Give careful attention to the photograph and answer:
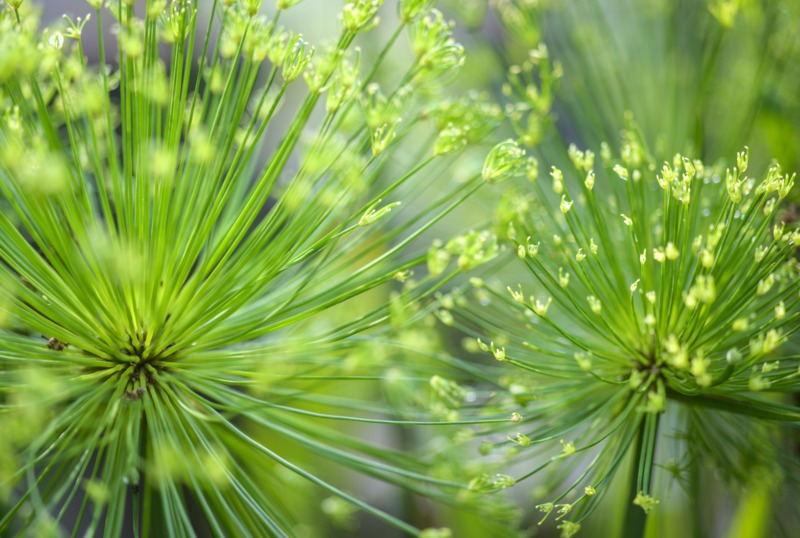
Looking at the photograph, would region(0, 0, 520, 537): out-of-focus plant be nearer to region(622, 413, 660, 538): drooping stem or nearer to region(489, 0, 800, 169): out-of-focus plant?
region(622, 413, 660, 538): drooping stem

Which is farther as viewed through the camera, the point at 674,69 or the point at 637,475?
the point at 674,69

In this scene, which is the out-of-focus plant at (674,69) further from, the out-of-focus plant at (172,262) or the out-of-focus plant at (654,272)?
the out-of-focus plant at (172,262)

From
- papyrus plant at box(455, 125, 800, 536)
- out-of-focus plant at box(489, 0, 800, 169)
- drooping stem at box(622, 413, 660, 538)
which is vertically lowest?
drooping stem at box(622, 413, 660, 538)

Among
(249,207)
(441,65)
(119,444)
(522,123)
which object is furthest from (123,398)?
(522,123)

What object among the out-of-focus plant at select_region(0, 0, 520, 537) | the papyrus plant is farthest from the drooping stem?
the out-of-focus plant at select_region(0, 0, 520, 537)

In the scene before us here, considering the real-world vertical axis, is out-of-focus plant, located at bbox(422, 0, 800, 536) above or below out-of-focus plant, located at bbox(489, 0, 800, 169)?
below

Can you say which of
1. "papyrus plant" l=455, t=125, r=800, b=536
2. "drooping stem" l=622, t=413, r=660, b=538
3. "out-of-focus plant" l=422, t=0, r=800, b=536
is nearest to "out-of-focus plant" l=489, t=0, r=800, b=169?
"out-of-focus plant" l=422, t=0, r=800, b=536

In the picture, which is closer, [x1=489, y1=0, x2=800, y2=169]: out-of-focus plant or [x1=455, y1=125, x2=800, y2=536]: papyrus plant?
[x1=455, y1=125, x2=800, y2=536]: papyrus plant

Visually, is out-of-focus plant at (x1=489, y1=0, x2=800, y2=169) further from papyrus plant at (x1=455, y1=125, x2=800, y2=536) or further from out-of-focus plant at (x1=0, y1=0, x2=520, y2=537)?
out-of-focus plant at (x1=0, y1=0, x2=520, y2=537)

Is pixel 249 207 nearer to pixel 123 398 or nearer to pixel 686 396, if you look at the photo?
pixel 123 398

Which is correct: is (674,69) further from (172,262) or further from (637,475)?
(172,262)

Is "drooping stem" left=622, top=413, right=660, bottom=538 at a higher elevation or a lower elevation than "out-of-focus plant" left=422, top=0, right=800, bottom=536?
lower

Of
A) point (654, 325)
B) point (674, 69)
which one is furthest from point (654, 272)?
point (674, 69)

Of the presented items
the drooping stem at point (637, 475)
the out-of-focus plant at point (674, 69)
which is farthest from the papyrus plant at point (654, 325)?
the out-of-focus plant at point (674, 69)
